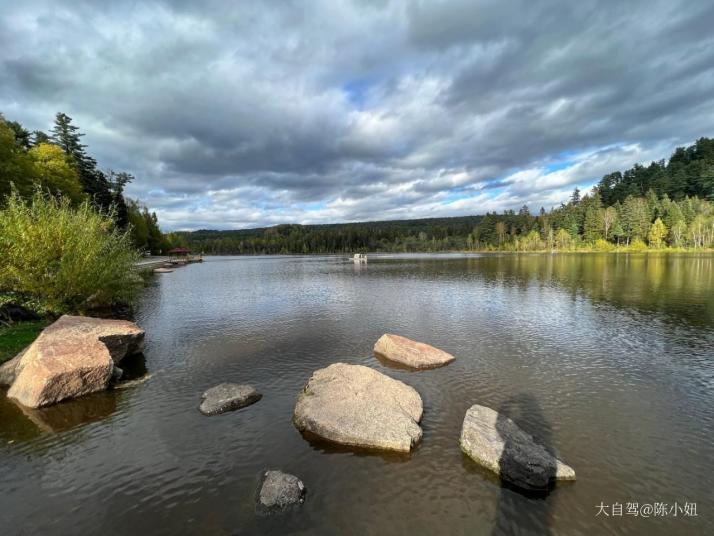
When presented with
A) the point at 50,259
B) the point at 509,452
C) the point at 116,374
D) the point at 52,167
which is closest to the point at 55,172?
the point at 52,167

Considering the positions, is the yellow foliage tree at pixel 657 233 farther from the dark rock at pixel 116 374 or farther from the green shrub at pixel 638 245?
the dark rock at pixel 116 374

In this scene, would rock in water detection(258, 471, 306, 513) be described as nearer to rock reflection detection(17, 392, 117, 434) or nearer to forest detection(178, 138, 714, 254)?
rock reflection detection(17, 392, 117, 434)

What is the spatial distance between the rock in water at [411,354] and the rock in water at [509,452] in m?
6.49

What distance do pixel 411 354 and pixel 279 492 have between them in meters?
11.2

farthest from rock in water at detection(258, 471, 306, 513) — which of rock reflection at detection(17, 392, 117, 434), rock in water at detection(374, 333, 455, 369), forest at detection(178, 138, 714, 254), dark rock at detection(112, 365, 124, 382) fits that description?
forest at detection(178, 138, 714, 254)

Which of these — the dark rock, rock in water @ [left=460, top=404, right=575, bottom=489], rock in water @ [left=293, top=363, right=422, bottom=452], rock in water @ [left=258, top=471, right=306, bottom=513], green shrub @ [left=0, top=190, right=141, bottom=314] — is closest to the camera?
rock in water @ [left=258, top=471, right=306, bottom=513]

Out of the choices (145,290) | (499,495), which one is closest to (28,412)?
(499,495)

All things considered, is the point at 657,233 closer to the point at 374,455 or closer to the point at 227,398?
the point at 374,455

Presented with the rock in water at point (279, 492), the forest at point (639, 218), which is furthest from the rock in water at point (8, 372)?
the forest at point (639, 218)

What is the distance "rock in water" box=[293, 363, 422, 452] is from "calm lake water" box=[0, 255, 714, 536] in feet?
1.64

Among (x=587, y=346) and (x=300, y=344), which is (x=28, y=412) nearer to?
(x=300, y=344)

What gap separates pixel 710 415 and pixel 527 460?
29.8 ft

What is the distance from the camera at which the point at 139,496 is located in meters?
8.88

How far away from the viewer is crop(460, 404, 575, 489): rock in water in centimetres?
913
